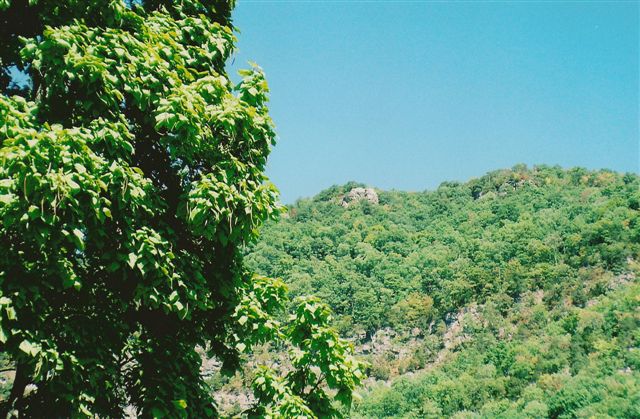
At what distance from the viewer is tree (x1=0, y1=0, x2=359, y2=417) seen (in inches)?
195

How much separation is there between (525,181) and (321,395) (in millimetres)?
166353

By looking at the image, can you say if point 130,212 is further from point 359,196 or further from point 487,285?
point 359,196

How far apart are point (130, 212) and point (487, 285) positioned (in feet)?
386

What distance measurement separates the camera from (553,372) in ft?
243

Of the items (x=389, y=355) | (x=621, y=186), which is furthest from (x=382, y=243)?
(x=621, y=186)

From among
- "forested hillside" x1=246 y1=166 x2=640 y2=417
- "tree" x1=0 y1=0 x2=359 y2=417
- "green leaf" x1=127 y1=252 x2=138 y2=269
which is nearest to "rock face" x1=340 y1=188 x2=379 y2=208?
"forested hillside" x1=246 y1=166 x2=640 y2=417

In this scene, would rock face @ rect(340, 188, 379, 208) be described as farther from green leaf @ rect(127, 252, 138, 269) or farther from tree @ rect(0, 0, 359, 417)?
green leaf @ rect(127, 252, 138, 269)

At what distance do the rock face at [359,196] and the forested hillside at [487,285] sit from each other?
3.95 ft

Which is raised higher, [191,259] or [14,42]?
[14,42]

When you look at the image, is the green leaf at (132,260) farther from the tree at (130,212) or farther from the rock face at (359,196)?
the rock face at (359,196)


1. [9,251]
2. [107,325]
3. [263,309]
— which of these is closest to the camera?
[9,251]

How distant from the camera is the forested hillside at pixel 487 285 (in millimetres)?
71062

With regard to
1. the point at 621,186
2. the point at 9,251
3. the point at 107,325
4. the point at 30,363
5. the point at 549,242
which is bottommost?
the point at 30,363

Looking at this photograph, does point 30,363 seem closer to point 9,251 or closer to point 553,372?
point 9,251
